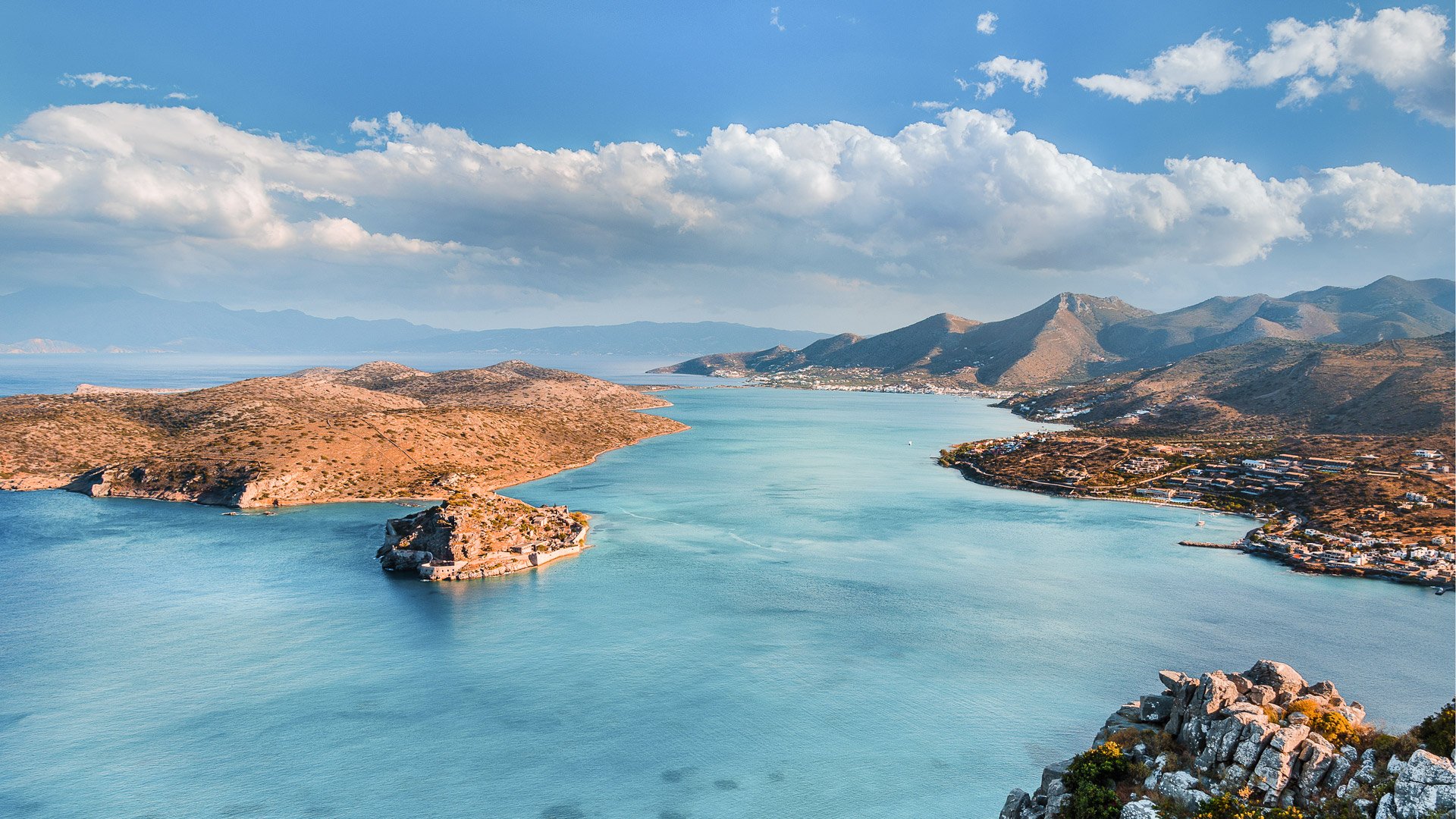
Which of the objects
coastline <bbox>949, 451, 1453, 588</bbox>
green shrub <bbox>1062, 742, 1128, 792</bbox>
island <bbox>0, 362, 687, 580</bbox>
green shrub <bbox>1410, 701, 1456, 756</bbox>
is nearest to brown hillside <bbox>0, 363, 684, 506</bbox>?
island <bbox>0, 362, 687, 580</bbox>

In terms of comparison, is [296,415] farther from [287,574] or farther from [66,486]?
[287,574]

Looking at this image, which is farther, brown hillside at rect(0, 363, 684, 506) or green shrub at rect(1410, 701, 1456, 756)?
brown hillside at rect(0, 363, 684, 506)

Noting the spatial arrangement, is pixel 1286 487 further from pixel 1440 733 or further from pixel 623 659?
pixel 1440 733

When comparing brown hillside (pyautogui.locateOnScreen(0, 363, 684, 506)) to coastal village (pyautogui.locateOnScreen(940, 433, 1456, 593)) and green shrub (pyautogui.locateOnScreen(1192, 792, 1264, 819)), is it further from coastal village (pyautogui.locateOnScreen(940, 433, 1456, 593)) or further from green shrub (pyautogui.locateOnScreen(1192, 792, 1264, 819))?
green shrub (pyautogui.locateOnScreen(1192, 792, 1264, 819))

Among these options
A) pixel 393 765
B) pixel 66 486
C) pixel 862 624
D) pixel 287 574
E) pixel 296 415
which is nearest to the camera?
pixel 393 765

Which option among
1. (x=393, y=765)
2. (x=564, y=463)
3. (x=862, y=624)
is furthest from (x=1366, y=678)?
(x=564, y=463)

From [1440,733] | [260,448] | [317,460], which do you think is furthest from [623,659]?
[260,448]
